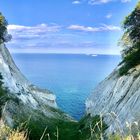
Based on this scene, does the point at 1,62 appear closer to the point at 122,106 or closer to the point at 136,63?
the point at 136,63

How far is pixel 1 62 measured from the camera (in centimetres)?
7169

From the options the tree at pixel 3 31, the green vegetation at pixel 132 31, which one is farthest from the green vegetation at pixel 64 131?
the tree at pixel 3 31

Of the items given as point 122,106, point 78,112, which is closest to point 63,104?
point 78,112

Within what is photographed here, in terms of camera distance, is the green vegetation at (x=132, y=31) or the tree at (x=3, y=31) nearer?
the green vegetation at (x=132, y=31)

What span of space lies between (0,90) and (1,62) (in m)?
20.0

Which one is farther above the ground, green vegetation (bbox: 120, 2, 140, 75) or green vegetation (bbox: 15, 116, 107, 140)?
green vegetation (bbox: 120, 2, 140, 75)

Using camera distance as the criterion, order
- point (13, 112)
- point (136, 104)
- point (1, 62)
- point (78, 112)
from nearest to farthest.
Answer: point (136, 104) → point (13, 112) → point (1, 62) → point (78, 112)

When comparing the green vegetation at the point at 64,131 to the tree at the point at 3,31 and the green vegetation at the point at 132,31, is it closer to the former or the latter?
the green vegetation at the point at 132,31

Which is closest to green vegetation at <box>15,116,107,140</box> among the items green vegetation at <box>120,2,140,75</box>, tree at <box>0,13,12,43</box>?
green vegetation at <box>120,2,140,75</box>

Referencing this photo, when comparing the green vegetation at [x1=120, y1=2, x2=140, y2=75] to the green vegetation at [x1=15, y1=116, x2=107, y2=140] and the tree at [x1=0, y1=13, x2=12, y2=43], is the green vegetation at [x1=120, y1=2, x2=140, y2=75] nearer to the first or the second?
the green vegetation at [x1=15, y1=116, x2=107, y2=140]

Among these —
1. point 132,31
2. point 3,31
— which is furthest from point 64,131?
point 3,31

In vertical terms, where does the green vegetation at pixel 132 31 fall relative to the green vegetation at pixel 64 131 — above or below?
above

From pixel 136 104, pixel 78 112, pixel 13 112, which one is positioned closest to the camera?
pixel 136 104

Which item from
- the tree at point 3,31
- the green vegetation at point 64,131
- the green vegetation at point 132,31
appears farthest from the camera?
the tree at point 3,31
